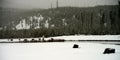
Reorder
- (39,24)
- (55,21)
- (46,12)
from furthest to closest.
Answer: (46,12)
(39,24)
(55,21)

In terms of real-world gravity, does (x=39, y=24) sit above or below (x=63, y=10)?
below

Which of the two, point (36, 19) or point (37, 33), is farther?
point (36, 19)

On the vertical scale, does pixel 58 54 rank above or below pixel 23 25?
below

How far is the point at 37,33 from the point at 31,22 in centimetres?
8694

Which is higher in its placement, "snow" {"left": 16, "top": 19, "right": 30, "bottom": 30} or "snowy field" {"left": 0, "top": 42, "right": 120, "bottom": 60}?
"snow" {"left": 16, "top": 19, "right": 30, "bottom": 30}

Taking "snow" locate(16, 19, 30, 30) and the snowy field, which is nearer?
the snowy field

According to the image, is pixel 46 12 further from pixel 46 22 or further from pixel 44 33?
pixel 44 33

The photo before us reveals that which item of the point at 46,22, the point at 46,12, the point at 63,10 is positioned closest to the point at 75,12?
the point at 63,10

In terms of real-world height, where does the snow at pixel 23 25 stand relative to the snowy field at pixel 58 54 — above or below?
above

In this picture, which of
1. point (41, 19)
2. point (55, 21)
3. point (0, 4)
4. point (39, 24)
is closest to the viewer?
point (0, 4)

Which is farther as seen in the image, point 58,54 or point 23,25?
point 23,25

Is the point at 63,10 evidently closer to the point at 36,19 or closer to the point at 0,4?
the point at 36,19

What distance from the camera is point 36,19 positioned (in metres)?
158

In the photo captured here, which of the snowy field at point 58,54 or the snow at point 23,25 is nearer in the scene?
the snowy field at point 58,54
